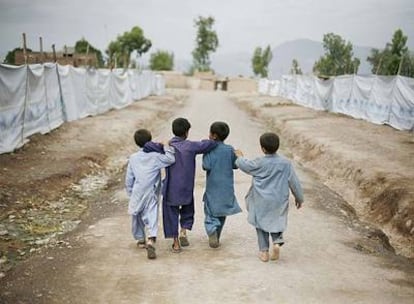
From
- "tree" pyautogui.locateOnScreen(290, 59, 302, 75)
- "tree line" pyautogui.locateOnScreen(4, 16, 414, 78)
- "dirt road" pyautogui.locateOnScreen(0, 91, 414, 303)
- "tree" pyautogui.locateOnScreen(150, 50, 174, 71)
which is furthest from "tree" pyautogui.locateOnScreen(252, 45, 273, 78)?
"dirt road" pyautogui.locateOnScreen(0, 91, 414, 303)

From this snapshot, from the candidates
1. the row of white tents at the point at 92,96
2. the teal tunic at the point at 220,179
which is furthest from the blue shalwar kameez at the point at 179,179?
the row of white tents at the point at 92,96

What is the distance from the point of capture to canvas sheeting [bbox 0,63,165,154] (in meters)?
9.68

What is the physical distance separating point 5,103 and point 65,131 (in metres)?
3.69

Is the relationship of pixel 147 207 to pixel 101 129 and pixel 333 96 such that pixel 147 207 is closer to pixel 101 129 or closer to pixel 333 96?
pixel 101 129

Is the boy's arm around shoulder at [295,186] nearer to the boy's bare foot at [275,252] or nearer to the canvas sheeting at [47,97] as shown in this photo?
the boy's bare foot at [275,252]

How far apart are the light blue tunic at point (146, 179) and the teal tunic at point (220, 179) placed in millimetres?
418

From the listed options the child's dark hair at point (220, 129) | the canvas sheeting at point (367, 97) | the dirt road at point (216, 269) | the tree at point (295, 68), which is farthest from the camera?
the tree at point (295, 68)

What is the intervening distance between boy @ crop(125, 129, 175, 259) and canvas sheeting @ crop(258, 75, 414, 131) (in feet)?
37.1

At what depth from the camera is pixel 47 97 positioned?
500 inches

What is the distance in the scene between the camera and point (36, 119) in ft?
37.8

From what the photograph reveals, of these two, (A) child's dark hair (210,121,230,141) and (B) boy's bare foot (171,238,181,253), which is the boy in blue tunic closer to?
(A) child's dark hair (210,121,230,141)

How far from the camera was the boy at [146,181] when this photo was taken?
4668mm

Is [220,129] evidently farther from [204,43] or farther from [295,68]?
[204,43]

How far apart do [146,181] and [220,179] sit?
0.75m
